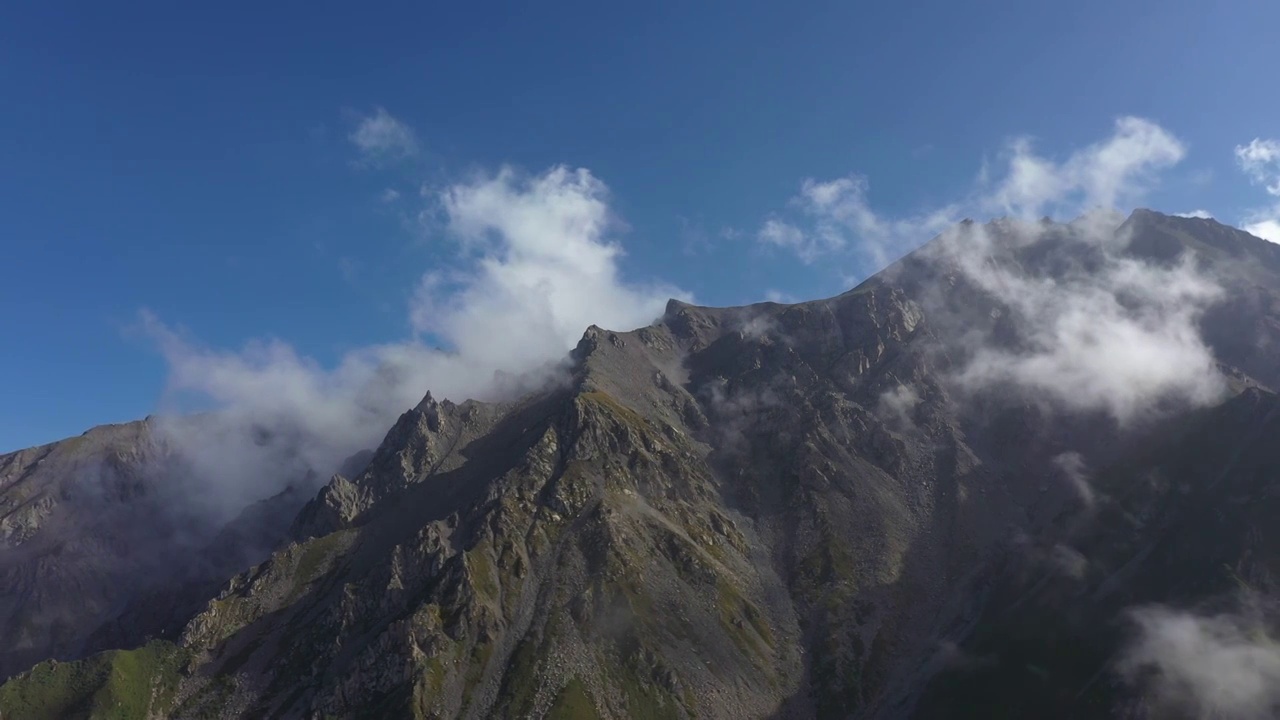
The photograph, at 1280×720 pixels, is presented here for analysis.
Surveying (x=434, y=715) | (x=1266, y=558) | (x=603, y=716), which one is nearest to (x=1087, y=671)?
(x=1266, y=558)

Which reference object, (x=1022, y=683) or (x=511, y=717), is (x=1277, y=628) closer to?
(x=1022, y=683)

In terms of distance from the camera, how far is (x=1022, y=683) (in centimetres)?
18812

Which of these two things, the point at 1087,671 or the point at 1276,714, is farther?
the point at 1087,671

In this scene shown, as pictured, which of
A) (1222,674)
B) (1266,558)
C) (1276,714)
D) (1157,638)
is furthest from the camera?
(1266,558)

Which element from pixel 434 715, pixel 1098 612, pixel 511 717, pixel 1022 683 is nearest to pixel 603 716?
pixel 511 717

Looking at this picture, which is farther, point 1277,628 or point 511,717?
point 511,717

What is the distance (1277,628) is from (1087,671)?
40414 millimetres

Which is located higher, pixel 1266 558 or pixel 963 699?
pixel 1266 558

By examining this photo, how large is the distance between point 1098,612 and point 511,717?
154 meters

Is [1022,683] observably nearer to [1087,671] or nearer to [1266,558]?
[1087,671]

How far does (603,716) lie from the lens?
197750 millimetres

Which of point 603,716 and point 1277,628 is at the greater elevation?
point 1277,628

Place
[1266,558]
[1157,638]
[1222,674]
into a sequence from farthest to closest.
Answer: [1266,558]
[1157,638]
[1222,674]

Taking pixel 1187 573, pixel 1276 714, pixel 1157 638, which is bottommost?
pixel 1276 714
